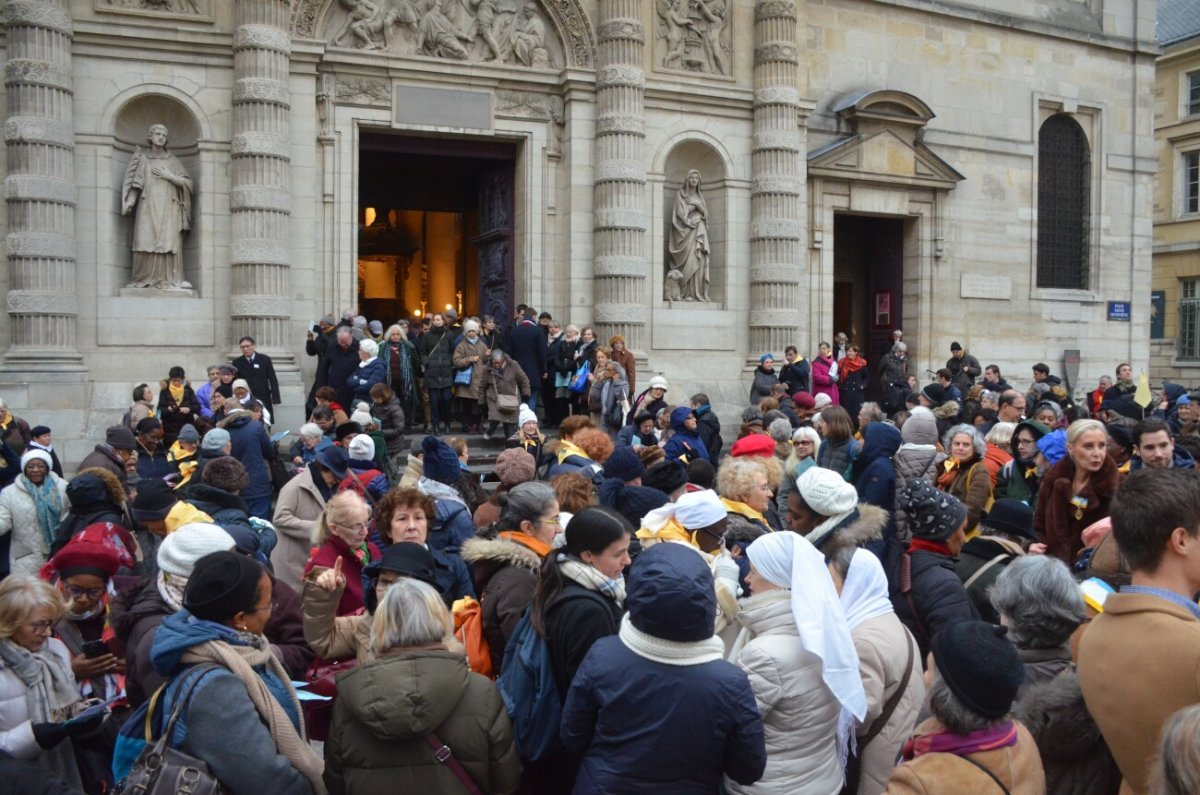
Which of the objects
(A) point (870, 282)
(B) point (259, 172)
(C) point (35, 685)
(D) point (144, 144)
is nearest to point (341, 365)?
(B) point (259, 172)

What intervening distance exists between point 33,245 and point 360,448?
882 cm

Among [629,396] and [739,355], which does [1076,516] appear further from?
[739,355]

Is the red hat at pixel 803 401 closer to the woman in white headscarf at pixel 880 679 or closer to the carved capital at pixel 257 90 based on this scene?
the carved capital at pixel 257 90

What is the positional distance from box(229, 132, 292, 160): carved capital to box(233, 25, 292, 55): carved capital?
125cm

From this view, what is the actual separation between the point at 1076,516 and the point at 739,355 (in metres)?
12.4

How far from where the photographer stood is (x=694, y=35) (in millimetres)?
18125

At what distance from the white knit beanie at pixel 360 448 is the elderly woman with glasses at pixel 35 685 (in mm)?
3834

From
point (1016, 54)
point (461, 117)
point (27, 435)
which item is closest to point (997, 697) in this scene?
point (27, 435)

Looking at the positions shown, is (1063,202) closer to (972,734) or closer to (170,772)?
(972,734)

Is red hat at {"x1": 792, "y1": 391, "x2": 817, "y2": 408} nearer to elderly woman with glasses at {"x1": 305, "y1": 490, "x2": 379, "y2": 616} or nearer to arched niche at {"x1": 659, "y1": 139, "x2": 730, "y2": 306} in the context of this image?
arched niche at {"x1": 659, "y1": 139, "x2": 730, "y2": 306}

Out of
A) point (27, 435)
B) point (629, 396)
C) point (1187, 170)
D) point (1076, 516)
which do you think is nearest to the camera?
point (1076, 516)

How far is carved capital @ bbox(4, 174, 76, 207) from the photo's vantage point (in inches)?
549

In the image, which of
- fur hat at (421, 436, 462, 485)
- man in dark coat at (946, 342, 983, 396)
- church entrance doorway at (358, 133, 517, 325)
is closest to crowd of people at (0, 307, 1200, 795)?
fur hat at (421, 436, 462, 485)

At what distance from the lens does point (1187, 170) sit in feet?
113
